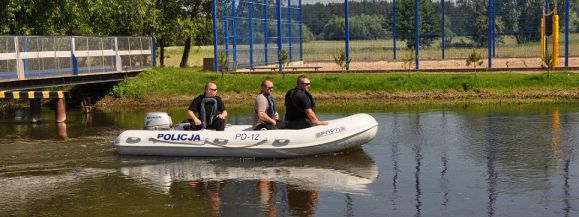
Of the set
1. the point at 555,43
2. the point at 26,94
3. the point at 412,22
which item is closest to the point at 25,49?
the point at 26,94

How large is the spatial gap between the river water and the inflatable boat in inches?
0.8

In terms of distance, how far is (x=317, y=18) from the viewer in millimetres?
50781

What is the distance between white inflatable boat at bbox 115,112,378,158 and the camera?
1791 cm

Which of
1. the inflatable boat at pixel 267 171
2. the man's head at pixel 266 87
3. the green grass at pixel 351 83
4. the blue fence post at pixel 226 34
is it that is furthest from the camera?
the blue fence post at pixel 226 34

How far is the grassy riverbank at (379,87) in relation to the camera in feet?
106

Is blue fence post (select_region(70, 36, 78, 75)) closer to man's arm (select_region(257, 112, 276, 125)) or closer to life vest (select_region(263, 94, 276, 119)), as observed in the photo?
life vest (select_region(263, 94, 276, 119))

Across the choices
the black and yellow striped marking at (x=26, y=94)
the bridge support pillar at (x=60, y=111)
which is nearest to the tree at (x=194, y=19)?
the bridge support pillar at (x=60, y=111)

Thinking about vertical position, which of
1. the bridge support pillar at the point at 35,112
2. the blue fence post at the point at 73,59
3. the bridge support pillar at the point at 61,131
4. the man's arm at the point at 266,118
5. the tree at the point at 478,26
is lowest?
the bridge support pillar at the point at 61,131

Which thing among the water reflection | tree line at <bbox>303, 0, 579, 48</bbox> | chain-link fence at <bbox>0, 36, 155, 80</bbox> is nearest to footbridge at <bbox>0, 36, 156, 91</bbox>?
chain-link fence at <bbox>0, 36, 155, 80</bbox>

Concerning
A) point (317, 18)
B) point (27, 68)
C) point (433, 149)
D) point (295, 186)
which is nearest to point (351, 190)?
point (295, 186)

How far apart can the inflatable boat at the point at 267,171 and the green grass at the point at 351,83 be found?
15254 millimetres

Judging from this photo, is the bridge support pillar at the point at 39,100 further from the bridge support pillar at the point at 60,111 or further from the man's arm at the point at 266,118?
the man's arm at the point at 266,118

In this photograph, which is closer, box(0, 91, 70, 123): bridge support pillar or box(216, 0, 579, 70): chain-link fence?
box(0, 91, 70, 123): bridge support pillar

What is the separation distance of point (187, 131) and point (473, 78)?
58.0ft
